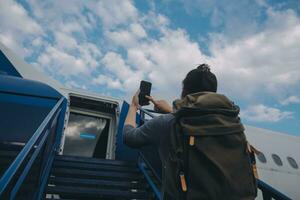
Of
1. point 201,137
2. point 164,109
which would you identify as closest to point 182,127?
point 201,137

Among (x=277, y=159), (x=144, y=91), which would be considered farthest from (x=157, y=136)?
(x=277, y=159)

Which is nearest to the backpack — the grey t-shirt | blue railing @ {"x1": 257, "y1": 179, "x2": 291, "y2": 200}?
the grey t-shirt

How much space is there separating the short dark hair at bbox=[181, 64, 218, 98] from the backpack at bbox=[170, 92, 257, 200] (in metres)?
0.14

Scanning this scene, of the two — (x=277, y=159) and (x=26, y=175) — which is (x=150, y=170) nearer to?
(x=26, y=175)

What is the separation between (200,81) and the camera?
1881 millimetres

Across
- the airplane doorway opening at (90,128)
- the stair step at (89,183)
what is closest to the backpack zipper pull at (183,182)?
the stair step at (89,183)

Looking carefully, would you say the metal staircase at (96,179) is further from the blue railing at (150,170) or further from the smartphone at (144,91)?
the smartphone at (144,91)

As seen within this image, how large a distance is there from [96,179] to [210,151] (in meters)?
3.78

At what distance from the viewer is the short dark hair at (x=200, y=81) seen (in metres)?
1.88

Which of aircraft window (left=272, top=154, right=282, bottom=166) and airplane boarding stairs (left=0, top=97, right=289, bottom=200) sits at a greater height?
aircraft window (left=272, top=154, right=282, bottom=166)

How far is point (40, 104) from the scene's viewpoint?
5.93 meters

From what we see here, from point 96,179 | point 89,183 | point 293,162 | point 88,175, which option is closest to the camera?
point 89,183

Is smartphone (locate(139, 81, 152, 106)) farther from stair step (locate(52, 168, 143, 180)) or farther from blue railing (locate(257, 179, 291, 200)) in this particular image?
stair step (locate(52, 168, 143, 180))

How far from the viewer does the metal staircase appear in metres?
4.29
